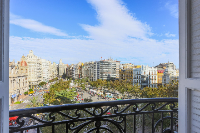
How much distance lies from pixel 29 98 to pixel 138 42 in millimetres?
5788

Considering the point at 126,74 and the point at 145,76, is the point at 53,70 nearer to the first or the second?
the point at 126,74

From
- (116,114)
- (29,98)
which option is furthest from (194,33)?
(29,98)

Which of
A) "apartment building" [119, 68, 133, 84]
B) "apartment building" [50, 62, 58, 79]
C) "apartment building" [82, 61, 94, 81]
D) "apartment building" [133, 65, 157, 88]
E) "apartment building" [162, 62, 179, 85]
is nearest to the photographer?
"apartment building" [162, 62, 179, 85]

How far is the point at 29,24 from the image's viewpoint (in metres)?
5.67

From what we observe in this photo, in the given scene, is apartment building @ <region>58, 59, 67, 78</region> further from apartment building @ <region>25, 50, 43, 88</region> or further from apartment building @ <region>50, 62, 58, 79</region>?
apartment building @ <region>25, 50, 43, 88</region>

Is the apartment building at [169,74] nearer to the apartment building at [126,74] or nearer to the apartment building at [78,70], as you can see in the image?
the apartment building at [126,74]

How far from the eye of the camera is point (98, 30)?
7016 mm

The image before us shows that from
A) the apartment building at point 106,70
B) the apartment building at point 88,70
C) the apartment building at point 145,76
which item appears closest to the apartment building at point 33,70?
the apartment building at point 88,70

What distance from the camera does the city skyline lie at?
5508 mm

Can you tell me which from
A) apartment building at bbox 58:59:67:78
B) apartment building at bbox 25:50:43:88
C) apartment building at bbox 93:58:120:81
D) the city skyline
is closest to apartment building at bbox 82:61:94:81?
apartment building at bbox 93:58:120:81

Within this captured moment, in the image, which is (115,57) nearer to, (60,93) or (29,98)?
(60,93)

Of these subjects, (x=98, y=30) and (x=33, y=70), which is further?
(x=98, y=30)

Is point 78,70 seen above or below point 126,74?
above

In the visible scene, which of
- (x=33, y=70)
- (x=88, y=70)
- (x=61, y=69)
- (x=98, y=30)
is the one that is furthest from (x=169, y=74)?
(x=33, y=70)
